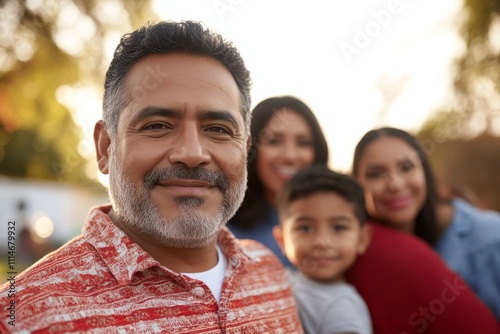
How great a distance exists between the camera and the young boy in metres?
2.83

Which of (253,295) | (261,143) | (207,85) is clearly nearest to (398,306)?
(253,295)

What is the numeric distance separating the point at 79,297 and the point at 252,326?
78 cm

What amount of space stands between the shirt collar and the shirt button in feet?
0.57

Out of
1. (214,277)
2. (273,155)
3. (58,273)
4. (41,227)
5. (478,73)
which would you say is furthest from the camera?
(41,227)

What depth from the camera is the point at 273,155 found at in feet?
13.3

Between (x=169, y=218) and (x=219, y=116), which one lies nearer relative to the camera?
(x=169, y=218)

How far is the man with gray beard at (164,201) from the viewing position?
6.41ft

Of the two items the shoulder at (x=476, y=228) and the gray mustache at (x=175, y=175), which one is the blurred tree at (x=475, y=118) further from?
the gray mustache at (x=175, y=175)

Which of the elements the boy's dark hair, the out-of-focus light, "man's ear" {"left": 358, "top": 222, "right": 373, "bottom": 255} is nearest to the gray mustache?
the boy's dark hair

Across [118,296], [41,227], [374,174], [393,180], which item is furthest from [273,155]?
[41,227]

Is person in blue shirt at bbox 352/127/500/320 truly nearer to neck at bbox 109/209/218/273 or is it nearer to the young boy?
the young boy

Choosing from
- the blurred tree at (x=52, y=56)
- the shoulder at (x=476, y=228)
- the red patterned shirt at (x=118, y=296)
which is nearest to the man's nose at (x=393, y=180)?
the shoulder at (x=476, y=228)

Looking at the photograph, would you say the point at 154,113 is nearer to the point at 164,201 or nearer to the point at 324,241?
the point at 164,201

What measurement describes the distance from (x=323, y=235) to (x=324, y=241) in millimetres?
52
